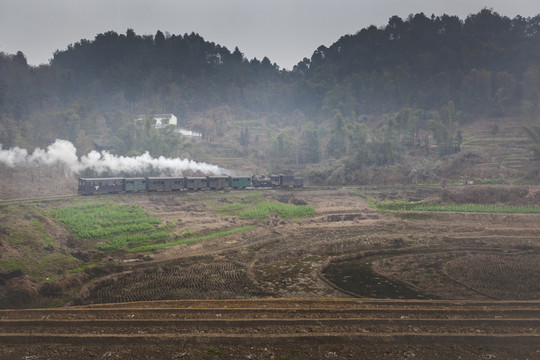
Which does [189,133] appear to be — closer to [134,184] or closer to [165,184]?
[165,184]

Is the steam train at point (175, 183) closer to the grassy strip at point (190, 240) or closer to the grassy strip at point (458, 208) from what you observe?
the grassy strip at point (190, 240)

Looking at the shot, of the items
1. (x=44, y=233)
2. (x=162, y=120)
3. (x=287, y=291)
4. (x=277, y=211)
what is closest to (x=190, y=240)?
(x=44, y=233)

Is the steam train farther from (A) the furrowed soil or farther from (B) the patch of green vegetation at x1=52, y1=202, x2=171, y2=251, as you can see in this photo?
(B) the patch of green vegetation at x1=52, y1=202, x2=171, y2=251

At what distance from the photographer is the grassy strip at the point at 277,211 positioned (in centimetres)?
5303

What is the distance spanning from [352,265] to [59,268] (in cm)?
2418

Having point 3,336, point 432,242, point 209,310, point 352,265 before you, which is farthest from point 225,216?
point 3,336

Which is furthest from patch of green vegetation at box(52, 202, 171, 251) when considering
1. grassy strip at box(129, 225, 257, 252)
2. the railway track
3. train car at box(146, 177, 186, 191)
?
the railway track

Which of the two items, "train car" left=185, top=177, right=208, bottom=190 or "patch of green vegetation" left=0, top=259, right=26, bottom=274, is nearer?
"patch of green vegetation" left=0, top=259, right=26, bottom=274

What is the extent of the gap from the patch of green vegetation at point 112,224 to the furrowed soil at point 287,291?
153 centimetres

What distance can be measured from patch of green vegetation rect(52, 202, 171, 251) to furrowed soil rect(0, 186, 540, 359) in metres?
1.53

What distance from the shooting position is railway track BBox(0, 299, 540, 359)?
758 inches

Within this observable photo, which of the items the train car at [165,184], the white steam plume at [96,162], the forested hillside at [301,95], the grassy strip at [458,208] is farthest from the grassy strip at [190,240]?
the forested hillside at [301,95]

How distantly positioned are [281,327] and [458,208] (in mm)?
41950

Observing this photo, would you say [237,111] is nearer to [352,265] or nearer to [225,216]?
[225,216]
